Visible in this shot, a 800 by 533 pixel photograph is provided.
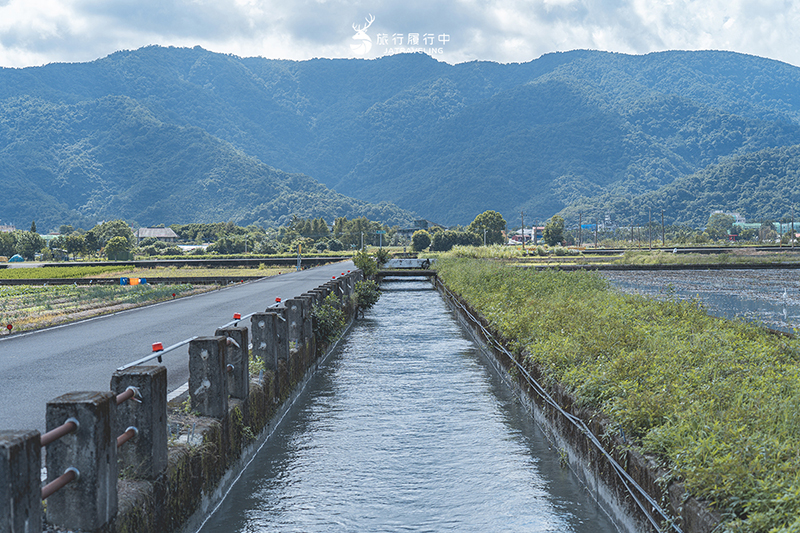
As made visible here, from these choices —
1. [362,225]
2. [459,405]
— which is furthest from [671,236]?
[459,405]

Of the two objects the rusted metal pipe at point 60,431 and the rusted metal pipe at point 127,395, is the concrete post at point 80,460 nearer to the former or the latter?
the rusted metal pipe at point 60,431

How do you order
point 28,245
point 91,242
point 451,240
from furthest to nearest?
point 451,240 < point 28,245 < point 91,242

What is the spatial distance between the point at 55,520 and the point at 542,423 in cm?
797

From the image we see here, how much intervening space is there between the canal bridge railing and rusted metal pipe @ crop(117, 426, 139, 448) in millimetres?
10

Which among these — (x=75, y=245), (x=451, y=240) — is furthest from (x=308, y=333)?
(x=75, y=245)

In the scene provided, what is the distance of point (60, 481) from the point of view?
167 inches

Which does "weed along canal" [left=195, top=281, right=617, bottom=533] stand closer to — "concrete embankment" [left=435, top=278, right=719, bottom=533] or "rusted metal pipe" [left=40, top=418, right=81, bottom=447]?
"concrete embankment" [left=435, top=278, right=719, bottom=533]

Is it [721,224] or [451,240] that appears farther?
[721,224]

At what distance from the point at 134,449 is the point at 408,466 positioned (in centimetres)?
473

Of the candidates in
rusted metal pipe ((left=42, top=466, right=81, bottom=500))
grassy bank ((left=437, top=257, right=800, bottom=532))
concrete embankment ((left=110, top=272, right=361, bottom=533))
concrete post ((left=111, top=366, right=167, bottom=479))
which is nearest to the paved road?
concrete embankment ((left=110, top=272, right=361, bottom=533))

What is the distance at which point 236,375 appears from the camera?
333 inches

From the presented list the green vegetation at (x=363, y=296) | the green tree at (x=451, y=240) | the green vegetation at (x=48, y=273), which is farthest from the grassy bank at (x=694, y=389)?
the green tree at (x=451, y=240)

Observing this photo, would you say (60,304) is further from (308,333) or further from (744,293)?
(744,293)

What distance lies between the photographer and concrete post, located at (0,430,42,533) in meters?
3.52
